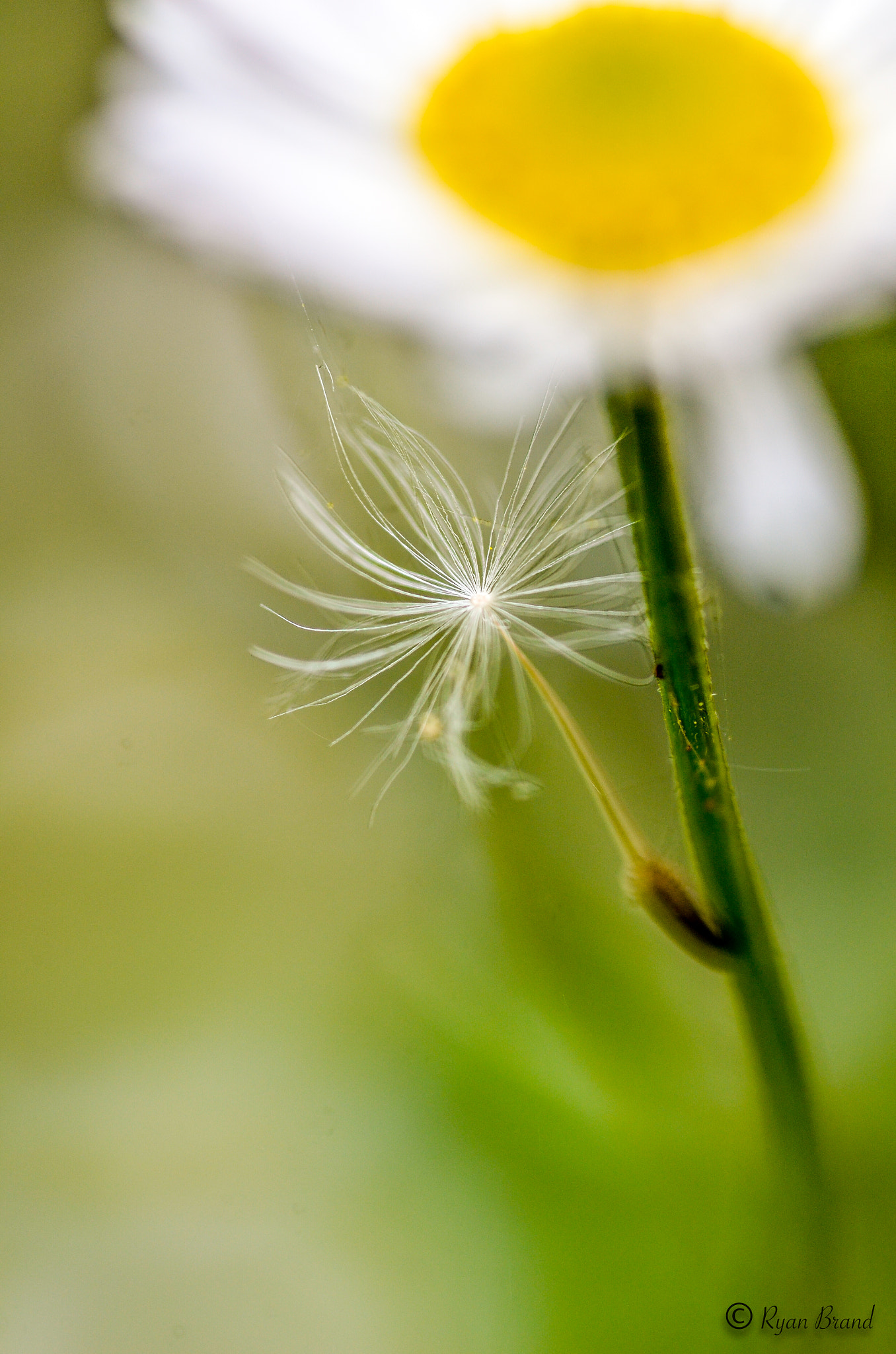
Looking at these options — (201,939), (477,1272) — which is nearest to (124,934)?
(201,939)

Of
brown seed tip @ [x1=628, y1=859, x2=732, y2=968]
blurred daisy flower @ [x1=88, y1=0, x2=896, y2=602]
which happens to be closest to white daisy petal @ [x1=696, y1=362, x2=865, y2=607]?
blurred daisy flower @ [x1=88, y1=0, x2=896, y2=602]

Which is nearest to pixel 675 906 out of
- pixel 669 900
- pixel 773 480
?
pixel 669 900

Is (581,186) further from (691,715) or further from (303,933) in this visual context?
(303,933)

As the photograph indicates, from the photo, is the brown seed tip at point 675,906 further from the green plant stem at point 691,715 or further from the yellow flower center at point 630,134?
the yellow flower center at point 630,134

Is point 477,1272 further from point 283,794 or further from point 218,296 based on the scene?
point 218,296

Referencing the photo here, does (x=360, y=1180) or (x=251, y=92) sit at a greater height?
(x=251, y=92)

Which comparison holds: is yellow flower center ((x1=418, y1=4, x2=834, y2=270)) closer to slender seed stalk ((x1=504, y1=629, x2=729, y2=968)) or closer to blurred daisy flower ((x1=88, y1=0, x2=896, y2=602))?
blurred daisy flower ((x1=88, y1=0, x2=896, y2=602))

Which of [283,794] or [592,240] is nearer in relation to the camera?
[592,240]
